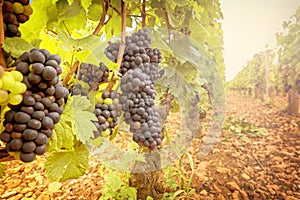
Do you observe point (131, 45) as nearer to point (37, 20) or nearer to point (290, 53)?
point (37, 20)

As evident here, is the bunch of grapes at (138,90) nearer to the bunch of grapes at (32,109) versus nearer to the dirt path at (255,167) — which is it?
the bunch of grapes at (32,109)

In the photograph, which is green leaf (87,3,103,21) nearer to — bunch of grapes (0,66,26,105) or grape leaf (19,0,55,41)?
grape leaf (19,0,55,41)

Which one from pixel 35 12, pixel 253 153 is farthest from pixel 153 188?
pixel 253 153

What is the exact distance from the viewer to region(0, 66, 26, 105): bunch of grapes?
0.40 meters

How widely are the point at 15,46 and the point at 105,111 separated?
29cm

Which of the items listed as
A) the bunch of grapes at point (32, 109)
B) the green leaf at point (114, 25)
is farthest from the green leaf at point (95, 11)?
the bunch of grapes at point (32, 109)

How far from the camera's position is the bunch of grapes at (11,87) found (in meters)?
0.40

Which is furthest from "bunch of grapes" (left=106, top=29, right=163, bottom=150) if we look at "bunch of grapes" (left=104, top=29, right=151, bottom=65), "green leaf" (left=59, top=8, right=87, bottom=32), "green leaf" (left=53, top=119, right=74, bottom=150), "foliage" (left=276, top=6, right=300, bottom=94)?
"foliage" (left=276, top=6, right=300, bottom=94)

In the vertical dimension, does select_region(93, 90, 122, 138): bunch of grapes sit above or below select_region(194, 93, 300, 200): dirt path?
above

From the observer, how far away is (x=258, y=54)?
24.0ft

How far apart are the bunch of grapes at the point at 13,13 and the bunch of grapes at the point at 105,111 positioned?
274 millimetres

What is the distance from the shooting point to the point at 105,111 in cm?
70

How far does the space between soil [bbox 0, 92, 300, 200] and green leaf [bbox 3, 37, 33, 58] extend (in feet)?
5.49

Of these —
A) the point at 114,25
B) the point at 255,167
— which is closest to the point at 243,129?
the point at 255,167
